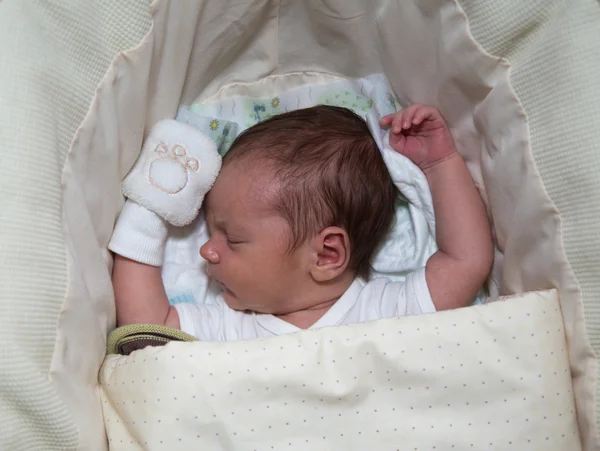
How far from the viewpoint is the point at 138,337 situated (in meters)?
0.98

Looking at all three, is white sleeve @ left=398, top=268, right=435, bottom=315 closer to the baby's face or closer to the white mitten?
the baby's face

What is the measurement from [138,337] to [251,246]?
24cm

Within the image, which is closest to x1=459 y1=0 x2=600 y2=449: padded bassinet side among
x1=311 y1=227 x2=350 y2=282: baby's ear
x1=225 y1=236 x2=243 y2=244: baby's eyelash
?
x1=311 y1=227 x2=350 y2=282: baby's ear

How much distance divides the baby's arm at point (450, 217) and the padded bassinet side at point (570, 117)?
209 millimetres

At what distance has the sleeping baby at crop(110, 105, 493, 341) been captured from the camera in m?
1.08

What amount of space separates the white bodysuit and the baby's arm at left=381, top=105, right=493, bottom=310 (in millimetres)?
35

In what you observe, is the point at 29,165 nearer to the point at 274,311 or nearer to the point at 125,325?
the point at 125,325

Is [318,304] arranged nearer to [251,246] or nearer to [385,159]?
[251,246]

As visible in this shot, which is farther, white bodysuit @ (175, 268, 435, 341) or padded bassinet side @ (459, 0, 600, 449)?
white bodysuit @ (175, 268, 435, 341)

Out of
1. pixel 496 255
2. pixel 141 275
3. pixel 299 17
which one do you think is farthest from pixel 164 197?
pixel 496 255

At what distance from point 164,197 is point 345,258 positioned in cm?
33

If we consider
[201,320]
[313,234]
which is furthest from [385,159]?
[201,320]

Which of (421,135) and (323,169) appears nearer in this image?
(323,169)

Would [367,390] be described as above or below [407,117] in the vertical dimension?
below
